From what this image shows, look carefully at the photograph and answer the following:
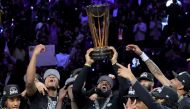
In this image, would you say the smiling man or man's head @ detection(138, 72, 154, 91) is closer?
the smiling man

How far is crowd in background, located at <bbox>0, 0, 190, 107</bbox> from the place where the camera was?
1229cm

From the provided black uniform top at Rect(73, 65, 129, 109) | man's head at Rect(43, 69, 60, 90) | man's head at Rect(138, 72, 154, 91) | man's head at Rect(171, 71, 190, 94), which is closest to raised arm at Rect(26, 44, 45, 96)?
man's head at Rect(43, 69, 60, 90)

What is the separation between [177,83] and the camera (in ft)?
21.7

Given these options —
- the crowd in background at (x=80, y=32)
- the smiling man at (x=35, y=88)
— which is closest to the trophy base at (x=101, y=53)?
the smiling man at (x=35, y=88)

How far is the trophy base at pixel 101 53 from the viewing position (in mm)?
5871

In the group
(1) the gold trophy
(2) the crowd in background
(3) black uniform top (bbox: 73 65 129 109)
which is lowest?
(2) the crowd in background

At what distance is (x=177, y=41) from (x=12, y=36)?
4.32 meters

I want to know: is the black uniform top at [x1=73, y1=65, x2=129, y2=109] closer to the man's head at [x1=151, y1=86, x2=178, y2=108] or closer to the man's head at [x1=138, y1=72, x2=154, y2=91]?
the man's head at [x1=138, y1=72, x2=154, y2=91]

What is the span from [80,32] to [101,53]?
8759mm

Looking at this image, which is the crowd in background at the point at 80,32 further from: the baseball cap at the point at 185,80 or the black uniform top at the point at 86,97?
the baseball cap at the point at 185,80

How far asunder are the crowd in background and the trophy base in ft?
17.0

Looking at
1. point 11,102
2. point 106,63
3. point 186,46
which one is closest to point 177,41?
point 186,46

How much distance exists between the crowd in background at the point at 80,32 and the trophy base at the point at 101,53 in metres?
5.18

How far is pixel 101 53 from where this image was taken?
19.2ft
